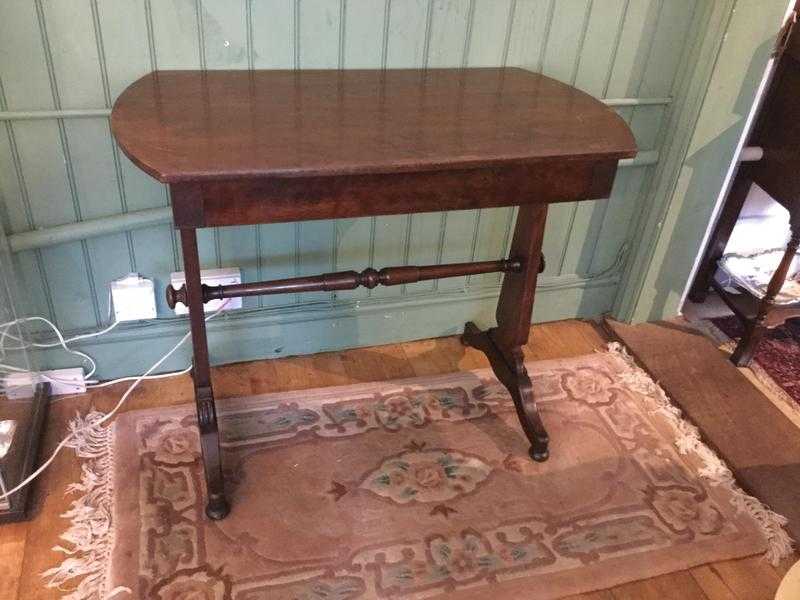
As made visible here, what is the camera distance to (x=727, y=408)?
6.32 ft

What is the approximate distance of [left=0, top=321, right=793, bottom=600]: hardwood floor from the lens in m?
1.40

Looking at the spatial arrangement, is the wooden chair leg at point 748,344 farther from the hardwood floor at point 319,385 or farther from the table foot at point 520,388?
the table foot at point 520,388

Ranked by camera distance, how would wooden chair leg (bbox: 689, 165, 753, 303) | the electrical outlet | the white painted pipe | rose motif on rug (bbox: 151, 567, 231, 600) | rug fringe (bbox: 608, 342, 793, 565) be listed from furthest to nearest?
wooden chair leg (bbox: 689, 165, 753, 303) → the white painted pipe → the electrical outlet → rug fringe (bbox: 608, 342, 793, 565) → rose motif on rug (bbox: 151, 567, 231, 600)

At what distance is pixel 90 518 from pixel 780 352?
1.97 m

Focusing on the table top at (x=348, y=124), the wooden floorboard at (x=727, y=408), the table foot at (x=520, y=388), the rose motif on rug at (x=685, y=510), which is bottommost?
the rose motif on rug at (x=685, y=510)

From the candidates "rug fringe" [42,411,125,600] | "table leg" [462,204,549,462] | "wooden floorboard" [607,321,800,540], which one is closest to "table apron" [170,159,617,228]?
"table leg" [462,204,549,462]

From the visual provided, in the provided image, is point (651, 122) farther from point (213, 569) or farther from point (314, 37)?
point (213, 569)

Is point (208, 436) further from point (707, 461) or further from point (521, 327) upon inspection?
point (707, 461)

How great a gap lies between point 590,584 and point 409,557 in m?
0.37

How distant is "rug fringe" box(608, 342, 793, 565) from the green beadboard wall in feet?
1.00

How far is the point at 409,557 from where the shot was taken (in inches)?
56.9

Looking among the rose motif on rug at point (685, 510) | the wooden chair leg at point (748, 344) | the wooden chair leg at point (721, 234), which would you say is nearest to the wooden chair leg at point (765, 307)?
the wooden chair leg at point (748, 344)

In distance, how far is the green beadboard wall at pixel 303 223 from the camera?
142 cm

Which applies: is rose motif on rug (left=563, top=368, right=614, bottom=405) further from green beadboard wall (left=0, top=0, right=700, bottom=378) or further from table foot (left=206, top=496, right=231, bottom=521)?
table foot (left=206, top=496, right=231, bottom=521)
